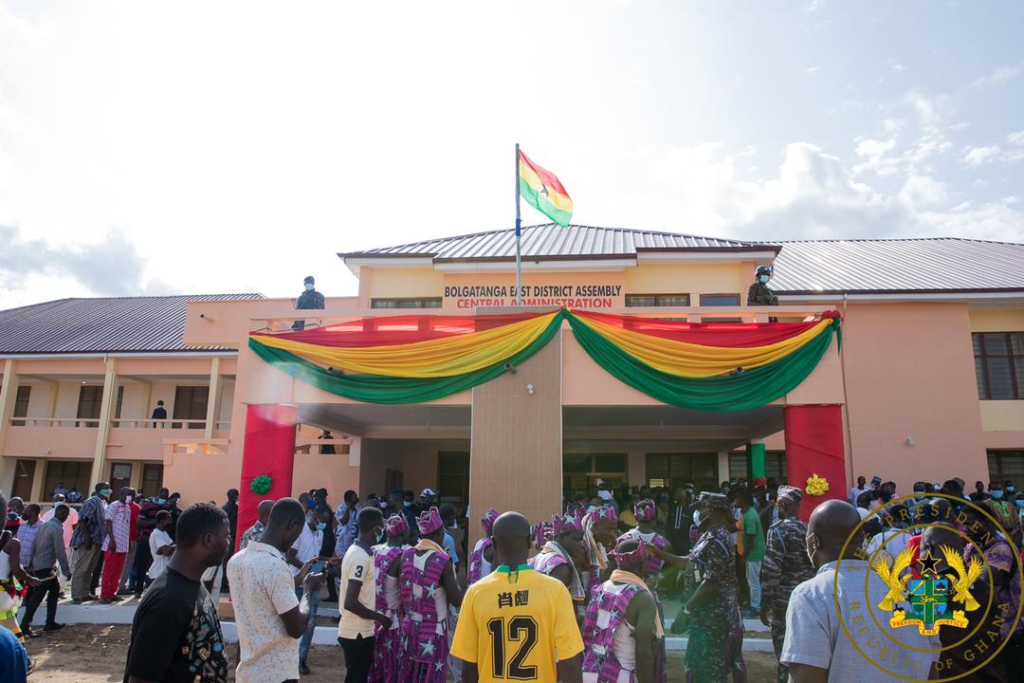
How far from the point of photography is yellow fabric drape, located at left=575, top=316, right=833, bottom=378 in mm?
10344

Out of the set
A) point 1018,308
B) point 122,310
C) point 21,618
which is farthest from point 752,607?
point 122,310

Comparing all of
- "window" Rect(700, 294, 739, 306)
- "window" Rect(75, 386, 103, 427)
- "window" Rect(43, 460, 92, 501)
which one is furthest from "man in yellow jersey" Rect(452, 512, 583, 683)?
"window" Rect(75, 386, 103, 427)

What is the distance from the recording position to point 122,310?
1147 inches

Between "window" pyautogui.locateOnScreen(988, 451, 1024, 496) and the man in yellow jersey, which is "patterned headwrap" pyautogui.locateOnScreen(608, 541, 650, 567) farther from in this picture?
"window" pyautogui.locateOnScreen(988, 451, 1024, 496)

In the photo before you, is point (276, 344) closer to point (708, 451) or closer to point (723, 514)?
point (723, 514)

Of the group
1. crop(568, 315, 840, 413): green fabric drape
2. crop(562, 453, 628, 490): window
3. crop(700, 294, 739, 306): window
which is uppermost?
crop(700, 294, 739, 306): window

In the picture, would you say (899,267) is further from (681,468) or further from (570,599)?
(570,599)

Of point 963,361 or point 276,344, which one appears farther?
point 963,361

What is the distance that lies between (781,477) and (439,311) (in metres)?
10.7

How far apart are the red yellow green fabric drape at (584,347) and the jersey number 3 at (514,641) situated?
6976 mm

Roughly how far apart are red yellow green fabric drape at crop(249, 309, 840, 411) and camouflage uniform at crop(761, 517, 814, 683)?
4.43 meters

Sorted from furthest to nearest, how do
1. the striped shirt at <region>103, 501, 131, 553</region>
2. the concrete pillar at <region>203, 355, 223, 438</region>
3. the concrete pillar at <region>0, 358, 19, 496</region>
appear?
the concrete pillar at <region>0, 358, 19, 496</region>, the concrete pillar at <region>203, 355, 223, 438</region>, the striped shirt at <region>103, 501, 131, 553</region>

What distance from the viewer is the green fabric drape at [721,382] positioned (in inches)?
407

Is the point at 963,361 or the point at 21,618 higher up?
the point at 963,361
